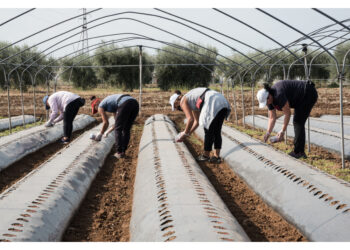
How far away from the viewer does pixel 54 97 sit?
7.18 meters

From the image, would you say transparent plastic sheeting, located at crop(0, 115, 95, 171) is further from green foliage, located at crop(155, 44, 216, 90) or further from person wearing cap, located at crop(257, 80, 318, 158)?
green foliage, located at crop(155, 44, 216, 90)

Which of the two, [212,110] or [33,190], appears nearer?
[33,190]

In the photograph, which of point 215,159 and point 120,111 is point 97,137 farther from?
point 215,159

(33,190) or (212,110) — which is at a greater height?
(212,110)

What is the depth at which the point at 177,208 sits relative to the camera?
9.18ft

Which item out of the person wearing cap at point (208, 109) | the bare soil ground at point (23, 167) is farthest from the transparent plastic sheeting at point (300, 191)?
the bare soil ground at point (23, 167)

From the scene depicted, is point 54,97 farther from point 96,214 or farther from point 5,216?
point 5,216

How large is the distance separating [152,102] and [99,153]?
13.9 m

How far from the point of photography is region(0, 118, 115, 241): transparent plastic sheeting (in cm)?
253

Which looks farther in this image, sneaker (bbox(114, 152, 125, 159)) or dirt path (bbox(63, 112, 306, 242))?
sneaker (bbox(114, 152, 125, 159))

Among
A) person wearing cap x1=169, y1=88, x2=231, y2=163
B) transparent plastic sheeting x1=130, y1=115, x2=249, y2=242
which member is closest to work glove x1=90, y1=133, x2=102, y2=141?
person wearing cap x1=169, y1=88, x2=231, y2=163

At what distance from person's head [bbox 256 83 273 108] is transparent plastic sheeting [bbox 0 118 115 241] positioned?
2.68 m

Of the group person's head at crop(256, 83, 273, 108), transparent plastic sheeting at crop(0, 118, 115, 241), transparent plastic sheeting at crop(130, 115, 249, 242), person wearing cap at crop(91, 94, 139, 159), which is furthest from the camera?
person wearing cap at crop(91, 94, 139, 159)

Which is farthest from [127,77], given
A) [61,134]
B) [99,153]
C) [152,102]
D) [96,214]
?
[96,214]
